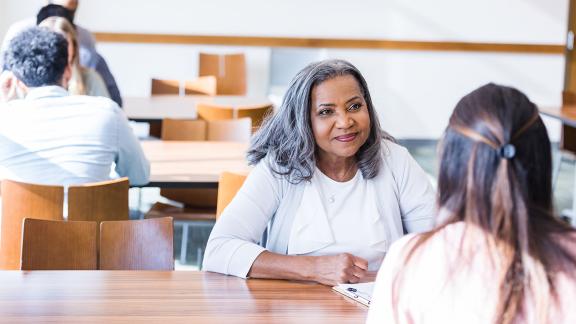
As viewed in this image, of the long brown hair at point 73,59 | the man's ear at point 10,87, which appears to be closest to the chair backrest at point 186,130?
the long brown hair at point 73,59


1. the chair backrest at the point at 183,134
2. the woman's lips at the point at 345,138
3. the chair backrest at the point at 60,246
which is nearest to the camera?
the chair backrest at the point at 60,246

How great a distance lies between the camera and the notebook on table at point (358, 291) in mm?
2454

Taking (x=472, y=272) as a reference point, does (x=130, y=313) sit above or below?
below

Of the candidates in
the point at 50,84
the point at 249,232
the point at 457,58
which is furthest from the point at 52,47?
the point at 457,58

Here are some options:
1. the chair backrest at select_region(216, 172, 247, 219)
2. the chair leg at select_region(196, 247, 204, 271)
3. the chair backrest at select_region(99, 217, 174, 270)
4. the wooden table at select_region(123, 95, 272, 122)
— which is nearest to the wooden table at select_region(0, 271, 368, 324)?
the chair backrest at select_region(99, 217, 174, 270)

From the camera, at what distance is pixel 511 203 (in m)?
1.59

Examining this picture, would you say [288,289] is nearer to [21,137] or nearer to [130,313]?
[130,313]

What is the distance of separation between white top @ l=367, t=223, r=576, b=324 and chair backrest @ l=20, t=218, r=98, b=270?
136 cm

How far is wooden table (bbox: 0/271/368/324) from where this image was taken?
2.28 meters

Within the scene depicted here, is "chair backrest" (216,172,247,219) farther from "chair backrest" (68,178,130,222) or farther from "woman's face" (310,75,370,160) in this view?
"woman's face" (310,75,370,160)

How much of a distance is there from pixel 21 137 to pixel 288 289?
5.36ft

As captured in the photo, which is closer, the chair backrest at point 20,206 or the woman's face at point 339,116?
the woman's face at point 339,116

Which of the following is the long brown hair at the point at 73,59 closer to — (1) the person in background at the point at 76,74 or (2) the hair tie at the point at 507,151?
(1) the person in background at the point at 76,74

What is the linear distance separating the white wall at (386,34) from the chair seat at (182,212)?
14.5 feet
